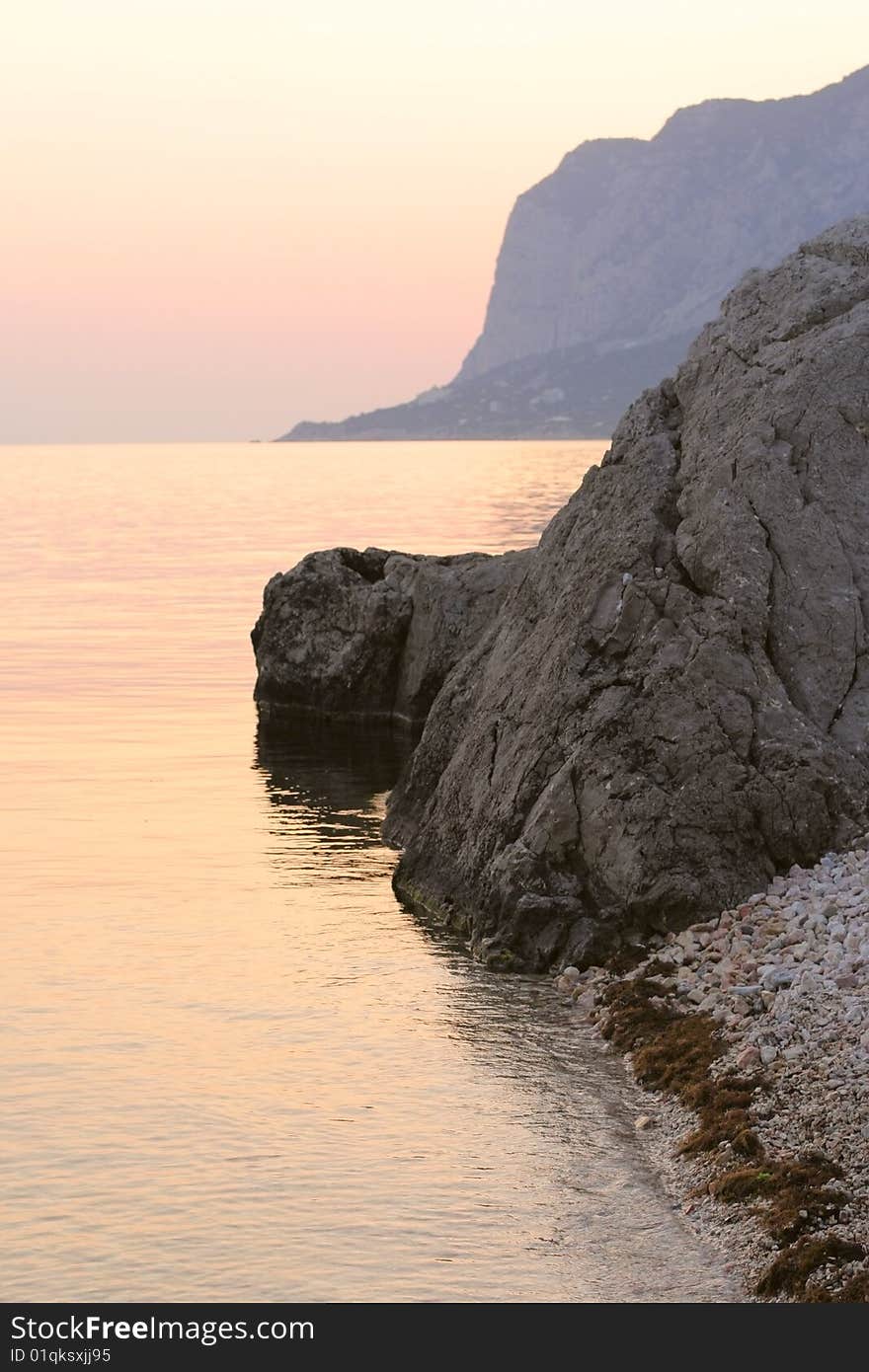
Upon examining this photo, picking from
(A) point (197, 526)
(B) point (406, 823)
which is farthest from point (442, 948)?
(A) point (197, 526)

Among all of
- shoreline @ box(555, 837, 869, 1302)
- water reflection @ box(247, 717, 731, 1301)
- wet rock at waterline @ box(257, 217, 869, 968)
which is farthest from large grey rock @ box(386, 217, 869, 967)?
water reflection @ box(247, 717, 731, 1301)

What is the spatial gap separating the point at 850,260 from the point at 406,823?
10.6m

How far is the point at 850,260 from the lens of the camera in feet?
85.6

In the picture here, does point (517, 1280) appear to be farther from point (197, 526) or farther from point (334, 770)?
point (197, 526)

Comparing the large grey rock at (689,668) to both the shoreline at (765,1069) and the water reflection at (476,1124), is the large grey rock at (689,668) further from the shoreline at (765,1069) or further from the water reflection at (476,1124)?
the water reflection at (476,1124)

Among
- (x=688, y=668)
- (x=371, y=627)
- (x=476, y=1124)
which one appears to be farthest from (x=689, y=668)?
(x=371, y=627)

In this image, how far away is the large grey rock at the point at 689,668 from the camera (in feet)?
68.3

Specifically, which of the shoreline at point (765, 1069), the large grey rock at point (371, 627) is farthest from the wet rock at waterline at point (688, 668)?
the large grey rock at point (371, 627)

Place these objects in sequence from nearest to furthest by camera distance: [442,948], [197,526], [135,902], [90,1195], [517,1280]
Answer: [517,1280], [90,1195], [442,948], [135,902], [197,526]

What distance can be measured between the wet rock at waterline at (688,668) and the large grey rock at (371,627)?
12.0 meters

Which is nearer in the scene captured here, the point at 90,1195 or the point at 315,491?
the point at 90,1195

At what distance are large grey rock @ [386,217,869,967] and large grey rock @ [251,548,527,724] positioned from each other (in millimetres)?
12131

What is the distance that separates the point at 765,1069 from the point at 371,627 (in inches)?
989

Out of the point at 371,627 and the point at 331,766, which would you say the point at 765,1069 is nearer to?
the point at 331,766
